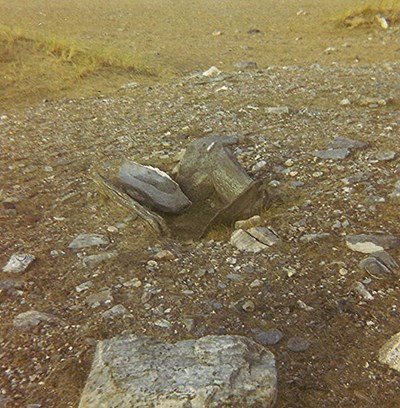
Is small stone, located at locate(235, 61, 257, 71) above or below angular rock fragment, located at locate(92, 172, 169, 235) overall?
above

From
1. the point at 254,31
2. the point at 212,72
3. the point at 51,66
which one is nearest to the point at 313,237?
the point at 212,72

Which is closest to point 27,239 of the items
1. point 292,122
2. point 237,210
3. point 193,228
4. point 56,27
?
point 193,228

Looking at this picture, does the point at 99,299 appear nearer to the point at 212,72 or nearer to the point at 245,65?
the point at 212,72

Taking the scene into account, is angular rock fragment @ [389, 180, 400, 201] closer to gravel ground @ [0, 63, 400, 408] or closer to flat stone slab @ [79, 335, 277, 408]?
gravel ground @ [0, 63, 400, 408]

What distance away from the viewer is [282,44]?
27.5 feet

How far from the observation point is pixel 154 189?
11.4ft

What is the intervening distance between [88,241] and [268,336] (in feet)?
4.02

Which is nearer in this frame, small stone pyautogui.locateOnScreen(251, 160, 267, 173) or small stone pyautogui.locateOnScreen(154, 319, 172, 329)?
small stone pyautogui.locateOnScreen(154, 319, 172, 329)

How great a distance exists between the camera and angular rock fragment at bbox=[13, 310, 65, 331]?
92.9 inches

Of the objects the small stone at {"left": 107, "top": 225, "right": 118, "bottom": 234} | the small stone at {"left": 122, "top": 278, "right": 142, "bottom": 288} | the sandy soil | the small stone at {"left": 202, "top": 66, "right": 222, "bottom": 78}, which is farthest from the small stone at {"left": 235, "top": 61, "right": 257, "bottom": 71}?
the small stone at {"left": 122, "top": 278, "right": 142, "bottom": 288}

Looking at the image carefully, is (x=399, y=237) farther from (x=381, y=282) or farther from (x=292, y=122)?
(x=292, y=122)

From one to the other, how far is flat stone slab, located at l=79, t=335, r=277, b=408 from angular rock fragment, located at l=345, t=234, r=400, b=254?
1040 mm

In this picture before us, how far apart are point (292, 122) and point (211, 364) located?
308 cm

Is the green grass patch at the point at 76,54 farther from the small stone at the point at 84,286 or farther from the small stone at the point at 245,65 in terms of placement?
the small stone at the point at 84,286
